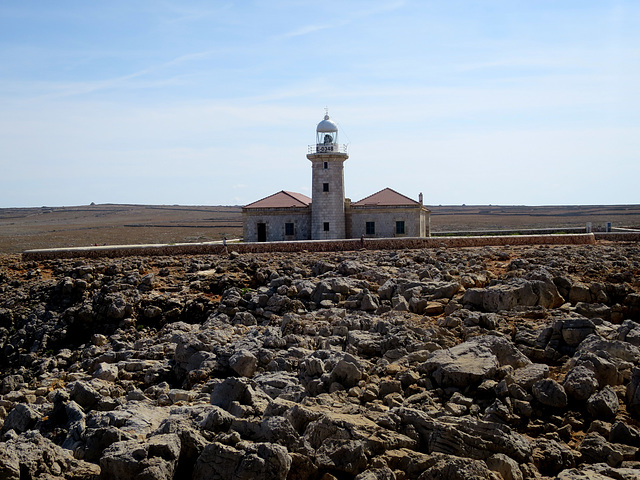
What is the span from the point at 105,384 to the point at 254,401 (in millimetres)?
4058

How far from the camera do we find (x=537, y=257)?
66.1 feet

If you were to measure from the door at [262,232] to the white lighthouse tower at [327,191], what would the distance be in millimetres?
2476

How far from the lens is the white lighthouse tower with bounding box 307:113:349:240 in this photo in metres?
31.2

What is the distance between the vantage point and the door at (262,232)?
31844 mm

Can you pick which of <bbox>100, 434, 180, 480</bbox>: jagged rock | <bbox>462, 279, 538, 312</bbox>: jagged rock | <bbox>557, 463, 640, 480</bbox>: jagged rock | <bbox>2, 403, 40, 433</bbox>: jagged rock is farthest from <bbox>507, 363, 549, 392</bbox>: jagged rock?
<bbox>2, 403, 40, 433</bbox>: jagged rock

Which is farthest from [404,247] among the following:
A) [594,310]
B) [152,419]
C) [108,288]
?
[152,419]

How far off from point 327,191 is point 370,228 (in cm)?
297

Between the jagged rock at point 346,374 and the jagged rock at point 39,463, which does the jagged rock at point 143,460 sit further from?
the jagged rock at point 346,374

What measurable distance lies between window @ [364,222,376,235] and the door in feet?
17.0

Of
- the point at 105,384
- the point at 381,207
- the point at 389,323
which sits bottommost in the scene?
the point at 105,384

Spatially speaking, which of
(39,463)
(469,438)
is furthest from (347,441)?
(39,463)

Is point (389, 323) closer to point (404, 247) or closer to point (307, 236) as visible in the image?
point (404, 247)

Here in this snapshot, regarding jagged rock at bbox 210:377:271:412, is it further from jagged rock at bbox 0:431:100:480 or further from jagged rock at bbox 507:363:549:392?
jagged rock at bbox 507:363:549:392

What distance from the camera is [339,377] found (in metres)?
9.59
